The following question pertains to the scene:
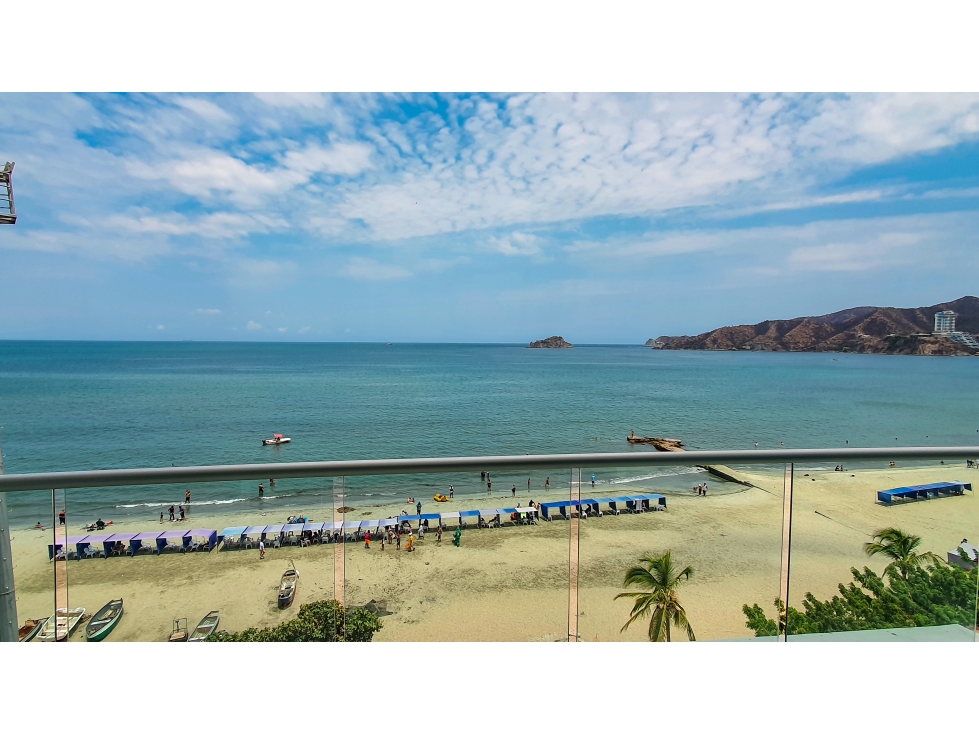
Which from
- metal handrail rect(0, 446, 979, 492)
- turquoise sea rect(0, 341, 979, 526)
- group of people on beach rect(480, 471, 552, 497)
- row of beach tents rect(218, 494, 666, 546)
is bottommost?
turquoise sea rect(0, 341, 979, 526)

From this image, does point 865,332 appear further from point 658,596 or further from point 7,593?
point 7,593

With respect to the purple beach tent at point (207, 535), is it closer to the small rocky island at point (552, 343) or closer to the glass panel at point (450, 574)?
the glass panel at point (450, 574)

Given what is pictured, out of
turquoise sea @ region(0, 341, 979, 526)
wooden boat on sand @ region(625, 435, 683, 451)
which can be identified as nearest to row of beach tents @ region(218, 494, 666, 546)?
turquoise sea @ region(0, 341, 979, 526)

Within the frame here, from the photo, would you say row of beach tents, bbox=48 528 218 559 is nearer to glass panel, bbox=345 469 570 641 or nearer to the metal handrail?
the metal handrail

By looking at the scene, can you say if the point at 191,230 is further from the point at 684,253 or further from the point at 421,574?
the point at 421,574

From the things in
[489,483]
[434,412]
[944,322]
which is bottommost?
[434,412]

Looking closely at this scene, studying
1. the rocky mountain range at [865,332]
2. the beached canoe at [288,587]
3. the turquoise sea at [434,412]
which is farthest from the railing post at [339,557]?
the rocky mountain range at [865,332]

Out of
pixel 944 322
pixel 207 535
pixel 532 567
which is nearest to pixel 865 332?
pixel 944 322
